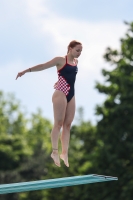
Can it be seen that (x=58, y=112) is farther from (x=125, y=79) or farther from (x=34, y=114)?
(x=34, y=114)

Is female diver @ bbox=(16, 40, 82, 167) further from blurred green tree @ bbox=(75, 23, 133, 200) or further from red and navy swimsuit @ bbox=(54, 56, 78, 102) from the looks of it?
blurred green tree @ bbox=(75, 23, 133, 200)

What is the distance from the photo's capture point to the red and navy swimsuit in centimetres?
1034

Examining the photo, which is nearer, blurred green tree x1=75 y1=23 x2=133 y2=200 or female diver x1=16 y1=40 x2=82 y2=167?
female diver x1=16 y1=40 x2=82 y2=167

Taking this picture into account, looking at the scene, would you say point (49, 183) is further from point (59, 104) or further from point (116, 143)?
point (116, 143)

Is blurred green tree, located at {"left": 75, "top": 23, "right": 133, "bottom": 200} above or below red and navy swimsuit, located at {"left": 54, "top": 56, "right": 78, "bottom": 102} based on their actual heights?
below

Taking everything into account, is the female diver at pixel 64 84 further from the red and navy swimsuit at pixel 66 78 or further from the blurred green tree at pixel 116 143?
the blurred green tree at pixel 116 143

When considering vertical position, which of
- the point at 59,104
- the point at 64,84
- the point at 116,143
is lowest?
the point at 116,143

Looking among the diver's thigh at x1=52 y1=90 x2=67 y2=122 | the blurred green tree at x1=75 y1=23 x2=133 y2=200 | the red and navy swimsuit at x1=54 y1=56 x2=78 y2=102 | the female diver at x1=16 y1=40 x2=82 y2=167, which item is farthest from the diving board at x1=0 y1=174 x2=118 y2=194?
the blurred green tree at x1=75 y1=23 x2=133 y2=200

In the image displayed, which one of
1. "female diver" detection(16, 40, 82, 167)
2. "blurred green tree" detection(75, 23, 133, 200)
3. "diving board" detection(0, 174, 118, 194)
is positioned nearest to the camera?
"diving board" detection(0, 174, 118, 194)

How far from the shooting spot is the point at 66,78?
1036cm

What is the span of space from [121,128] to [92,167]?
273 centimetres

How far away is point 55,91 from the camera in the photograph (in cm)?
1050

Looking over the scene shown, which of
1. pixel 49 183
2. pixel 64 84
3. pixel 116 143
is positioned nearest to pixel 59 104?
pixel 64 84

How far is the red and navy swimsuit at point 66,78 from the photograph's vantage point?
1034cm
